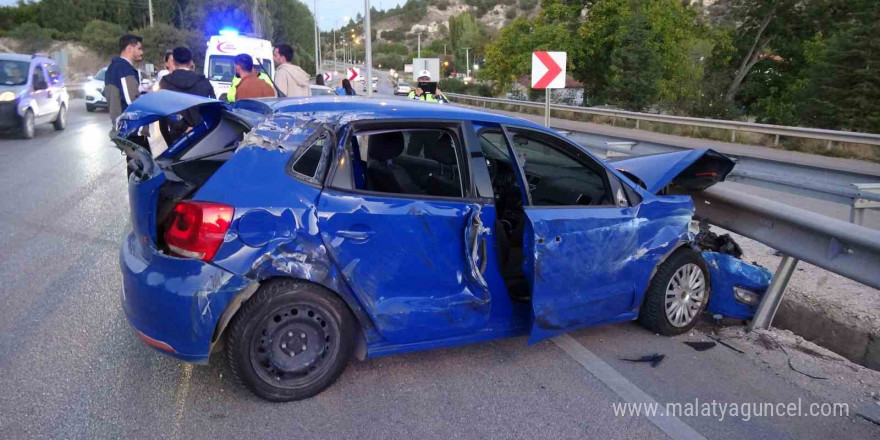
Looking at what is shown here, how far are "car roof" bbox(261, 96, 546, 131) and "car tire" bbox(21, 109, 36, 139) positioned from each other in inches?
529

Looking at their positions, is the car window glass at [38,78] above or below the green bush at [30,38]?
below

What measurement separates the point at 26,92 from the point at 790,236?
15.6 m

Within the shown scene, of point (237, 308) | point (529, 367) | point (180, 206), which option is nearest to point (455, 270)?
point (529, 367)

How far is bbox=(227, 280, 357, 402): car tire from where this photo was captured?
3.56 meters

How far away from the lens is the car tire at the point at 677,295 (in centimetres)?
480

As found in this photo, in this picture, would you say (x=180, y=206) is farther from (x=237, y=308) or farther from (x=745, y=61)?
(x=745, y=61)

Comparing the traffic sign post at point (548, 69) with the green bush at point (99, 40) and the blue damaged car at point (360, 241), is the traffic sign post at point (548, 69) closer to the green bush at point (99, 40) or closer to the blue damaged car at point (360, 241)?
the blue damaged car at point (360, 241)

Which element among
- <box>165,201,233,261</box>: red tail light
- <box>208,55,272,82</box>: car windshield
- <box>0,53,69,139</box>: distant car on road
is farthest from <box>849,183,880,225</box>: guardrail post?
<box>208,55,272,82</box>: car windshield

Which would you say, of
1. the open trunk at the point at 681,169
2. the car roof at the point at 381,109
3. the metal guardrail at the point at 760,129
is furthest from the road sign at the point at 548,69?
the metal guardrail at the point at 760,129

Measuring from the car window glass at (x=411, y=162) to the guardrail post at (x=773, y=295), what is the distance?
8.46 ft

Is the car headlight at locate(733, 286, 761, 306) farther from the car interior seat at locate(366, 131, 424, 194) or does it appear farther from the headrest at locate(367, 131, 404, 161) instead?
the headrest at locate(367, 131, 404, 161)

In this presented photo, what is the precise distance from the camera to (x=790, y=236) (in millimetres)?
4730

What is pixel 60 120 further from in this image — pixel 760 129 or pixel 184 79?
pixel 760 129

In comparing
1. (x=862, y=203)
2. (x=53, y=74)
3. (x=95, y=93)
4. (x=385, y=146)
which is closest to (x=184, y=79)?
(x=385, y=146)
